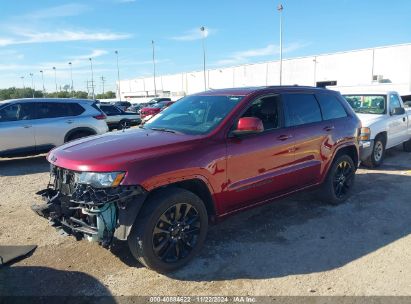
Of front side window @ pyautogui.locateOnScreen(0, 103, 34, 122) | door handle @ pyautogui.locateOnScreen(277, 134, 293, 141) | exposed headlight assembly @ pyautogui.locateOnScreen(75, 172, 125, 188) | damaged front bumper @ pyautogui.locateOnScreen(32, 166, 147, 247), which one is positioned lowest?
damaged front bumper @ pyautogui.locateOnScreen(32, 166, 147, 247)

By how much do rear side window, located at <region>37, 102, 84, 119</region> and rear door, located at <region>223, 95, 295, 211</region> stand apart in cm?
717

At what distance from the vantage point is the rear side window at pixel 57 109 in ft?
32.9

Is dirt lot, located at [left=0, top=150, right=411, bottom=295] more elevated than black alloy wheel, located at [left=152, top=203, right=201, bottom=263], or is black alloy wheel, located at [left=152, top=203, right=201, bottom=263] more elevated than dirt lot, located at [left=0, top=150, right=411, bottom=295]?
black alloy wheel, located at [left=152, top=203, right=201, bottom=263]

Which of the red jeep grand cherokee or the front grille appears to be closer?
the red jeep grand cherokee

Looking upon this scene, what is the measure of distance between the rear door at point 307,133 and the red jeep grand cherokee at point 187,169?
1 centimetres

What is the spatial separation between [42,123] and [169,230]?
734 cm

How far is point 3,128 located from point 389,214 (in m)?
8.72

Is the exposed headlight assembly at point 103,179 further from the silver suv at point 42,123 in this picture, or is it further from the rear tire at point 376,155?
the silver suv at point 42,123

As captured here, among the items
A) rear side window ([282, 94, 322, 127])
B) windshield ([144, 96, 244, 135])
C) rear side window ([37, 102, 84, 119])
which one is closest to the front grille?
windshield ([144, 96, 244, 135])

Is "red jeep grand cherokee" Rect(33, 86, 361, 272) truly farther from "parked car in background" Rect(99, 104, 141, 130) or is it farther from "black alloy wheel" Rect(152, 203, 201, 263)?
"parked car in background" Rect(99, 104, 141, 130)

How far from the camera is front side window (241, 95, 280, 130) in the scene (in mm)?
4664

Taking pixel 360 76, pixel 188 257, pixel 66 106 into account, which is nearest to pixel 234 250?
pixel 188 257

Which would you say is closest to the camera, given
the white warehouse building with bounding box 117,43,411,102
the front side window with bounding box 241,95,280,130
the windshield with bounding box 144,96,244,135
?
the windshield with bounding box 144,96,244,135

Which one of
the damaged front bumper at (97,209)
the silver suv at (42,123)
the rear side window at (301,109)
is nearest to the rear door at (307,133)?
the rear side window at (301,109)
